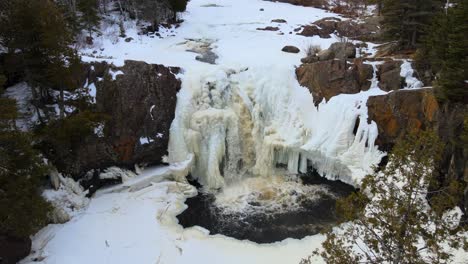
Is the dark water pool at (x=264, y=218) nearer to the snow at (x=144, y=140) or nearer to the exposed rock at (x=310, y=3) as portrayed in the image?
the snow at (x=144, y=140)

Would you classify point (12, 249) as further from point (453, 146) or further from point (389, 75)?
point (389, 75)

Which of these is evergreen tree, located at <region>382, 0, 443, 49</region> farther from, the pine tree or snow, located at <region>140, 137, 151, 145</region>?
snow, located at <region>140, 137, 151, 145</region>

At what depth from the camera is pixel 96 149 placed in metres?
15.4

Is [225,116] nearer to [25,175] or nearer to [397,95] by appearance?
[397,95]

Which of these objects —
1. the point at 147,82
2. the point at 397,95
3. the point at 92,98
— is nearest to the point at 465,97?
the point at 397,95

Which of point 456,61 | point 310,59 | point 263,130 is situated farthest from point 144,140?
point 456,61

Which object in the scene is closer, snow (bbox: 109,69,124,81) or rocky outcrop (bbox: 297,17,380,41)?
snow (bbox: 109,69,124,81)

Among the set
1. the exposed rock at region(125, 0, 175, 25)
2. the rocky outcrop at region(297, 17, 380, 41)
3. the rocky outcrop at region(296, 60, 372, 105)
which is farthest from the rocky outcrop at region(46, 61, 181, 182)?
the rocky outcrop at region(297, 17, 380, 41)

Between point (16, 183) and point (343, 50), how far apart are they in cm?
1566

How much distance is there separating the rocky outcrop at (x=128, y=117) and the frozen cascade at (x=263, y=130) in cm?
69

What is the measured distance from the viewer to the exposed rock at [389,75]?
15.8 meters

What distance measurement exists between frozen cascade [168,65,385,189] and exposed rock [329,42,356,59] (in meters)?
2.75

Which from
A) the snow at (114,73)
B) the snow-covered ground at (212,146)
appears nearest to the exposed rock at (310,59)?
the snow-covered ground at (212,146)

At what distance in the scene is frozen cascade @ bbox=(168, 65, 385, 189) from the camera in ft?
51.6
